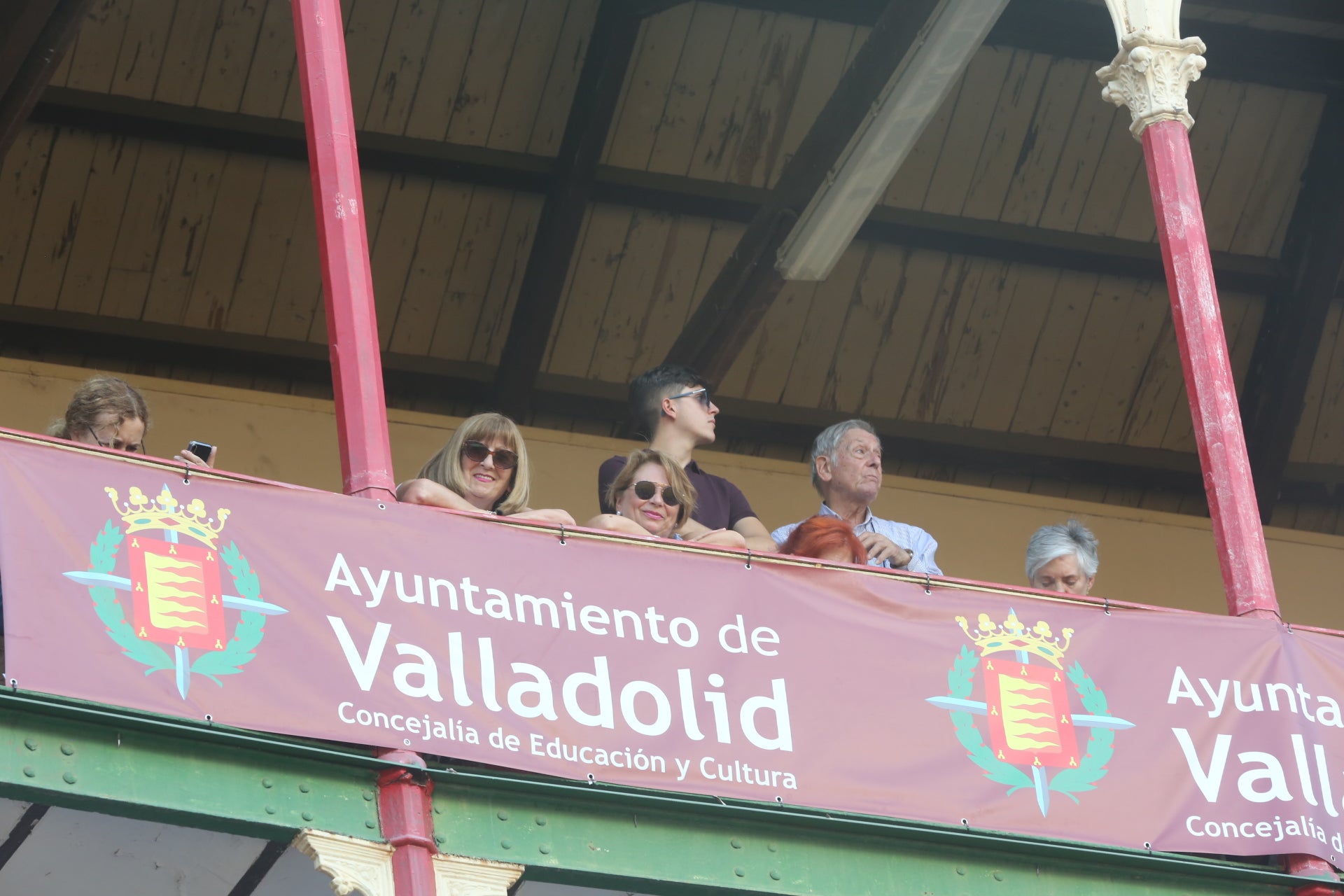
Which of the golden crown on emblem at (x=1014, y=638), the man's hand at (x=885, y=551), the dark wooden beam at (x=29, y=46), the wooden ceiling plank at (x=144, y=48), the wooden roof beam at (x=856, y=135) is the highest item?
the wooden ceiling plank at (x=144, y=48)

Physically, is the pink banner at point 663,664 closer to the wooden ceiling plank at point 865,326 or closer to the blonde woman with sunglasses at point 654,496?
the blonde woman with sunglasses at point 654,496

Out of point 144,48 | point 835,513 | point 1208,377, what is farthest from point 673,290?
point 1208,377

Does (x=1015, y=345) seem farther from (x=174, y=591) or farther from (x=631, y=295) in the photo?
(x=174, y=591)

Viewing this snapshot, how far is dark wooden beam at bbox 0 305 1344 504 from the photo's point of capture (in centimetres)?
1129

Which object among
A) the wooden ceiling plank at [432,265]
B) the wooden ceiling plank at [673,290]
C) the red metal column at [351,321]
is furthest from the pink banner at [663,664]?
the wooden ceiling plank at [432,265]

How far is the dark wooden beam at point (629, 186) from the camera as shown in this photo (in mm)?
10859

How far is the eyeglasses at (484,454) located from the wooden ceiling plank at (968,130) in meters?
5.36

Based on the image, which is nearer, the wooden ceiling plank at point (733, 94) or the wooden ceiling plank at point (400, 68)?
the wooden ceiling plank at point (400, 68)

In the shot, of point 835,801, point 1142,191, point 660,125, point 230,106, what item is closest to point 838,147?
point 660,125

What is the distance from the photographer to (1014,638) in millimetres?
6480

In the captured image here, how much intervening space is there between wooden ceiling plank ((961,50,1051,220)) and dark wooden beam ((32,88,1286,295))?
0.12 m

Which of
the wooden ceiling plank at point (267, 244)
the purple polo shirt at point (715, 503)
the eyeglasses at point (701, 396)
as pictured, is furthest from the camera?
the wooden ceiling plank at point (267, 244)

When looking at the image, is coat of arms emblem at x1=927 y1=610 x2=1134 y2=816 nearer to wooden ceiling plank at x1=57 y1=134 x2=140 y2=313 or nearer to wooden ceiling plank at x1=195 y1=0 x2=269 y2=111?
wooden ceiling plank at x1=195 y1=0 x2=269 y2=111

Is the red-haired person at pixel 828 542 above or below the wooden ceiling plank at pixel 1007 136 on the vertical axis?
below
